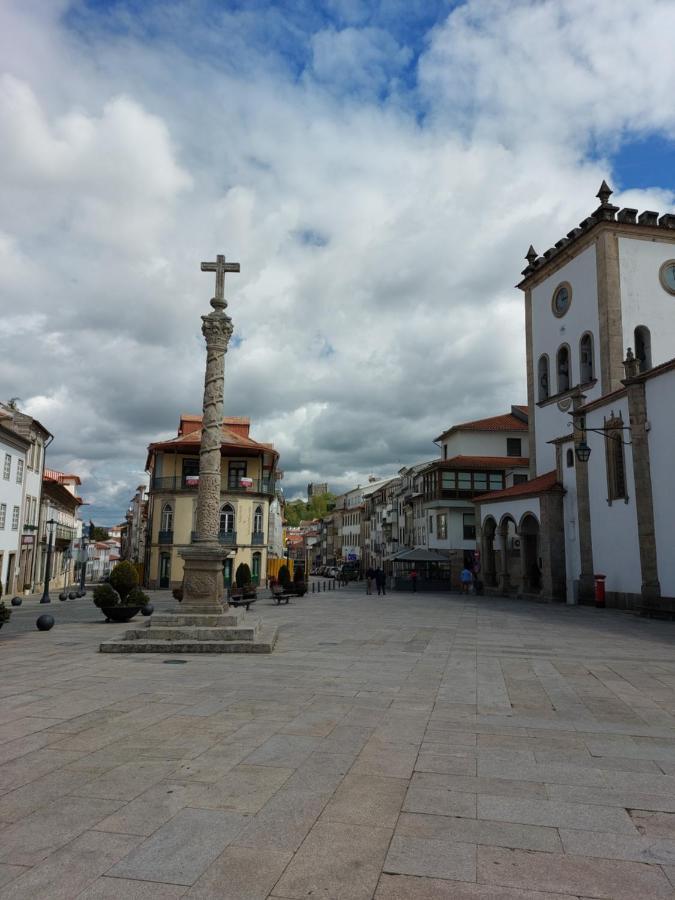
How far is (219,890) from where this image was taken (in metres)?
3.41

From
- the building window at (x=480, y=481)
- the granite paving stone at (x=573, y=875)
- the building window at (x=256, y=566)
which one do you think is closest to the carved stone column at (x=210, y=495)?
the granite paving stone at (x=573, y=875)

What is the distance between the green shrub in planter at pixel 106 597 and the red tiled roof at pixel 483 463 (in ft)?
118

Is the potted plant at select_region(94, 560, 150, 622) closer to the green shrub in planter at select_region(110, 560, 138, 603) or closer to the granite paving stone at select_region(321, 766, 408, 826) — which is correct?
the green shrub in planter at select_region(110, 560, 138, 603)

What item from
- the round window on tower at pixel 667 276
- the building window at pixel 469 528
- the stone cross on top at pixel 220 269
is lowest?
the building window at pixel 469 528

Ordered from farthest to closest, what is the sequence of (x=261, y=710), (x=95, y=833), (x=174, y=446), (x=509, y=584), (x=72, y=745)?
(x=174, y=446)
(x=509, y=584)
(x=261, y=710)
(x=72, y=745)
(x=95, y=833)

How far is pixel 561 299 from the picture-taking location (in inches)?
1423

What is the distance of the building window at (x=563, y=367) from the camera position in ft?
117

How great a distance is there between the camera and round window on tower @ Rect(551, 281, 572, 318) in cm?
3531

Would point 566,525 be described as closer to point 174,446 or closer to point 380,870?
point 174,446

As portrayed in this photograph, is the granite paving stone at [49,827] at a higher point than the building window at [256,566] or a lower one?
lower

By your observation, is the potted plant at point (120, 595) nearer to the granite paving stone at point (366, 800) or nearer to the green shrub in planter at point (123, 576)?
the green shrub in planter at point (123, 576)

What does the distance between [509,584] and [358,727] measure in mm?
31842

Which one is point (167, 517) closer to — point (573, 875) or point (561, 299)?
point (561, 299)

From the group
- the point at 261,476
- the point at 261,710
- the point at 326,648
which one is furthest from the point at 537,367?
the point at 261,710
